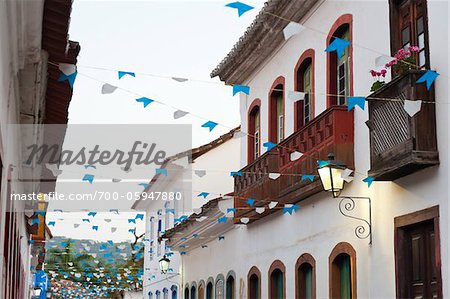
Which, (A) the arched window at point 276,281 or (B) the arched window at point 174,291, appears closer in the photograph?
(A) the arched window at point 276,281

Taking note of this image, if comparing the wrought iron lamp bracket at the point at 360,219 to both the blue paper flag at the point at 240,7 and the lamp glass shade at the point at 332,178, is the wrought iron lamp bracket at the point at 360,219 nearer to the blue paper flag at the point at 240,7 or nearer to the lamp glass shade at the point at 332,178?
the lamp glass shade at the point at 332,178

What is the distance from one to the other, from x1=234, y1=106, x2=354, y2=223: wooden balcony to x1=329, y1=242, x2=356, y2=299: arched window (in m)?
1.07

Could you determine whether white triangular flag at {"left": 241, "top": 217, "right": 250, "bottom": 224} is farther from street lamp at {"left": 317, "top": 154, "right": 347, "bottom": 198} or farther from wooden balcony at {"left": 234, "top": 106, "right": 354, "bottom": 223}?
street lamp at {"left": 317, "top": 154, "right": 347, "bottom": 198}

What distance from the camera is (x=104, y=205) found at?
2434cm

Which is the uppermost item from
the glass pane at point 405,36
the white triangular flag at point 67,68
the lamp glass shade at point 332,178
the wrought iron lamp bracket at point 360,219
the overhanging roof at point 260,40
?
the overhanging roof at point 260,40

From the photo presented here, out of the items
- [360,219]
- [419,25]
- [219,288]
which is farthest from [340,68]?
[219,288]

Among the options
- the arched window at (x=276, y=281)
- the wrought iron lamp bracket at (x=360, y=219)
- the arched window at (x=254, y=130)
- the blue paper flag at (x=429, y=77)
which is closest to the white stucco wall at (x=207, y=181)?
the arched window at (x=254, y=130)

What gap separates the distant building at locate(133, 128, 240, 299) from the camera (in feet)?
81.8

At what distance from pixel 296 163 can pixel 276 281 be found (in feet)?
10.0

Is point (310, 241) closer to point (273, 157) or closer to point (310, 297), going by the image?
point (310, 297)

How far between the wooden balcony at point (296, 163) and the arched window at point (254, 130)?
0.62 m

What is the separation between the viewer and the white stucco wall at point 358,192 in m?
9.23

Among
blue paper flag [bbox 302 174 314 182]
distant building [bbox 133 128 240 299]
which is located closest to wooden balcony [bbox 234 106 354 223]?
blue paper flag [bbox 302 174 314 182]

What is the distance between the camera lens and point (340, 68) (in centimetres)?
1299
